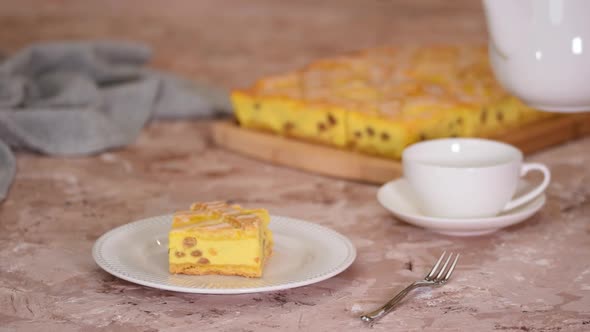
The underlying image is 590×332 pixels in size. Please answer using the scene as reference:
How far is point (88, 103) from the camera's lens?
6.22 feet

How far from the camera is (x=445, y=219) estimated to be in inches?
48.4

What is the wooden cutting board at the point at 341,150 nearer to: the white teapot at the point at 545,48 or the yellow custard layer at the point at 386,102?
the yellow custard layer at the point at 386,102

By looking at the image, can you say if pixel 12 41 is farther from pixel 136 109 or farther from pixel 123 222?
pixel 123 222

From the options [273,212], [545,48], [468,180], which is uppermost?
[545,48]

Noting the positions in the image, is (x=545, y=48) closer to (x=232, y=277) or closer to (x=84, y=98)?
(x=232, y=277)

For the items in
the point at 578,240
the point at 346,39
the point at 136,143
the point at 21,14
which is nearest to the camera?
the point at 578,240

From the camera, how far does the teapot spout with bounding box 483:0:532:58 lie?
1248 mm

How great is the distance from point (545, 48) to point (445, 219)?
0.92 ft

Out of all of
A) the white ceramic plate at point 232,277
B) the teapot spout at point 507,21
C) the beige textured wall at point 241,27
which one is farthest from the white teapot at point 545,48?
the beige textured wall at point 241,27

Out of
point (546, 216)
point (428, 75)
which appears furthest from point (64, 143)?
point (546, 216)

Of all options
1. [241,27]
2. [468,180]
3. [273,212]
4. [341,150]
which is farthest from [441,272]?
[241,27]

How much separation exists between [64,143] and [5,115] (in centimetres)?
12

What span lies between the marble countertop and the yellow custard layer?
0.29 feet

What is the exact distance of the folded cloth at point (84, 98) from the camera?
5.77ft
